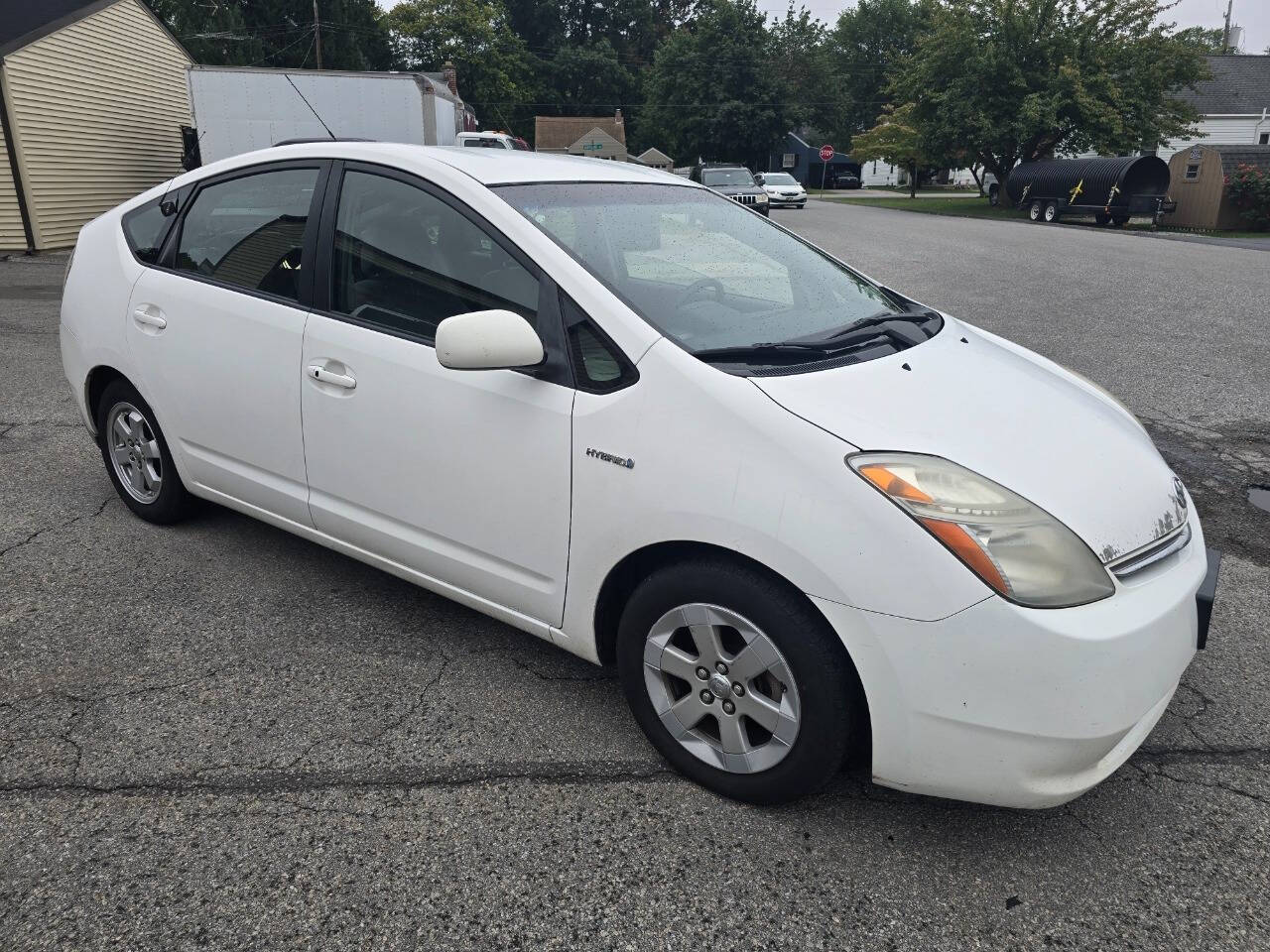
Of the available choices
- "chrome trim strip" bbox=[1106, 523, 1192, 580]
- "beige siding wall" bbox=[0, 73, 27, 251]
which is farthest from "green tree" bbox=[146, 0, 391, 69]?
"chrome trim strip" bbox=[1106, 523, 1192, 580]

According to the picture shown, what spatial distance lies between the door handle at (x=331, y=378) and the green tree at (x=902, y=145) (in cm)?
3737

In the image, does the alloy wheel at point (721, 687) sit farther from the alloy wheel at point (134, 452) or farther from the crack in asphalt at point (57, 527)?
the crack in asphalt at point (57, 527)

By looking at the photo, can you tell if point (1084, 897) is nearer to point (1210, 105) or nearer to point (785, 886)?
point (785, 886)

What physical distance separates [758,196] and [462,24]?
154 feet

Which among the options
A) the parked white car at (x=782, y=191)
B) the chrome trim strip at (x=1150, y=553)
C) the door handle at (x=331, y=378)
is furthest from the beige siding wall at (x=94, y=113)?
the parked white car at (x=782, y=191)

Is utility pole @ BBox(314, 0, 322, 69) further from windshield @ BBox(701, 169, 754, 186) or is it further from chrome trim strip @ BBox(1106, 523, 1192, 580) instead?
chrome trim strip @ BBox(1106, 523, 1192, 580)

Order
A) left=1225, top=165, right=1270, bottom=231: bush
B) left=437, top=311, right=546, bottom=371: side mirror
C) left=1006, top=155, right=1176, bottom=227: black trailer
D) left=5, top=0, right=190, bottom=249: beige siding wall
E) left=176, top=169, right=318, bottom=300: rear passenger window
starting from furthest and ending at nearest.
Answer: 1. left=1006, top=155, right=1176, bottom=227: black trailer
2. left=1225, top=165, right=1270, bottom=231: bush
3. left=5, top=0, right=190, bottom=249: beige siding wall
4. left=176, top=169, right=318, bottom=300: rear passenger window
5. left=437, top=311, right=546, bottom=371: side mirror

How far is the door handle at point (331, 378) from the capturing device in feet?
10.1

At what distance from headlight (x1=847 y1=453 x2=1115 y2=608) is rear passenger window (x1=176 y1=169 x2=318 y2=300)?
7.31 ft

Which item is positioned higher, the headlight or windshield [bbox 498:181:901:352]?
windshield [bbox 498:181:901:352]

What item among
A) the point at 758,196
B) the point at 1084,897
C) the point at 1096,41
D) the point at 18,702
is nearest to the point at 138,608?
the point at 18,702

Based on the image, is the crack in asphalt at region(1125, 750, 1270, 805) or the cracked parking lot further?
the crack in asphalt at region(1125, 750, 1270, 805)

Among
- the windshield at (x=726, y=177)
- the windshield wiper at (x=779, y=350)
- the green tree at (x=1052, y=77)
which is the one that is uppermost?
the green tree at (x=1052, y=77)

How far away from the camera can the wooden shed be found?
26.2m
